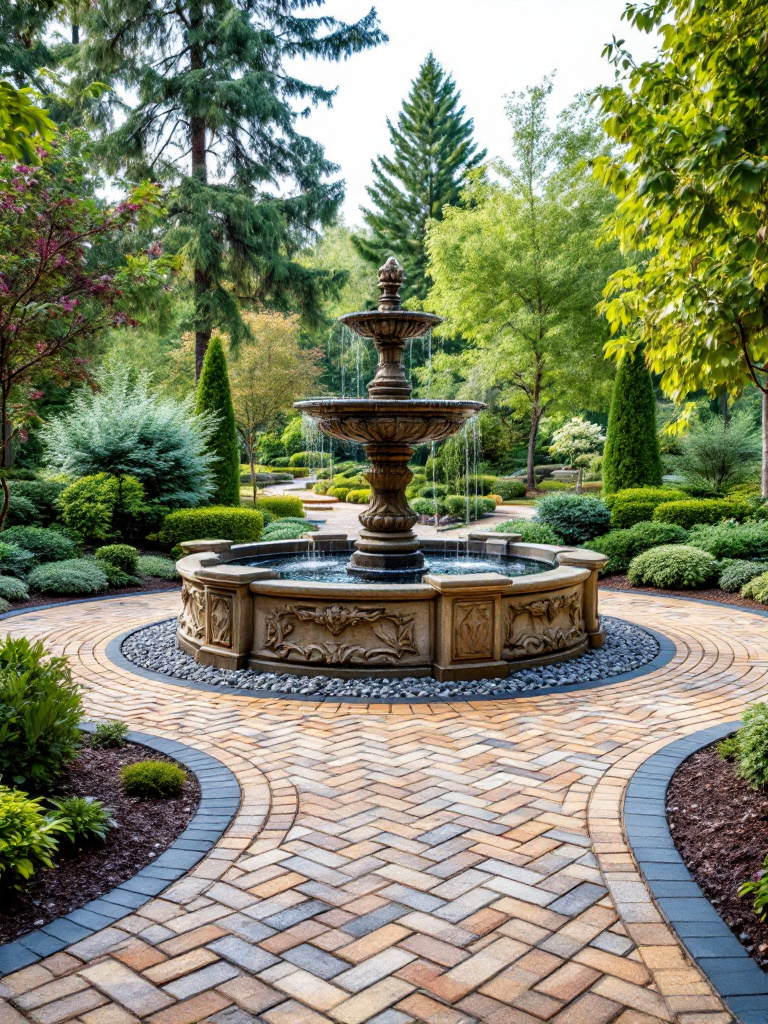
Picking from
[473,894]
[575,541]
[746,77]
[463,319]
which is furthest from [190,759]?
[463,319]

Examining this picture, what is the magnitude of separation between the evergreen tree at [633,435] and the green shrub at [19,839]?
646 inches

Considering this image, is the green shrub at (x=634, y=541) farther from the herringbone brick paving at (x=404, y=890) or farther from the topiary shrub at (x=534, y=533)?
the herringbone brick paving at (x=404, y=890)

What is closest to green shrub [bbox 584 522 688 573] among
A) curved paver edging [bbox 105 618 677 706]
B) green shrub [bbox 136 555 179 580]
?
curved paver edging [bbox 105 618 677 706]

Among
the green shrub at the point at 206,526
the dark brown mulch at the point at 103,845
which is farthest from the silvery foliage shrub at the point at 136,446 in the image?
the dark brown mulch at the point at 103,845

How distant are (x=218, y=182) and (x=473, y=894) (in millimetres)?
24371

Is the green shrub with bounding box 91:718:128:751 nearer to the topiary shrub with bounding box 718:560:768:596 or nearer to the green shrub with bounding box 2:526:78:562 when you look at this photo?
the green shrub with bounding box 2:526:78:562

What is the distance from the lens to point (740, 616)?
976 cm

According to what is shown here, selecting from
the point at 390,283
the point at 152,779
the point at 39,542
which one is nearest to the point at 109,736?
the point at 152,779

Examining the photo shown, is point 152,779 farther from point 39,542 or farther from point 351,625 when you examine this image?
point 39,542

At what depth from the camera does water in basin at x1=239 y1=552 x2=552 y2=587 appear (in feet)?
28.0

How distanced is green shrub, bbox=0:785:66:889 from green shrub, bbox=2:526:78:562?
32.7 feet

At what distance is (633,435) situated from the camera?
17.7 meters

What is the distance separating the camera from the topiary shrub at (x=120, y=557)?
12.4 m

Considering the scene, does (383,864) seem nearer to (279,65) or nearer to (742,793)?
(742,793)
